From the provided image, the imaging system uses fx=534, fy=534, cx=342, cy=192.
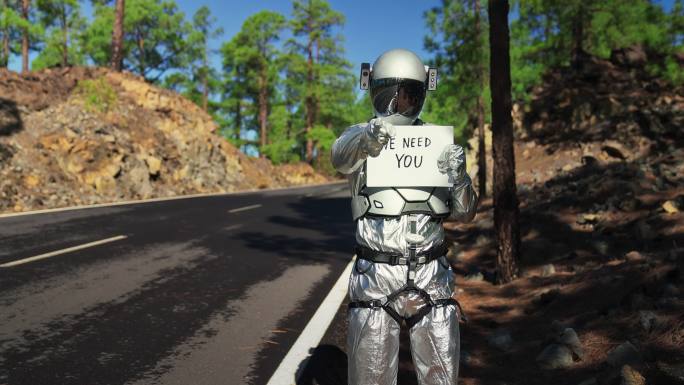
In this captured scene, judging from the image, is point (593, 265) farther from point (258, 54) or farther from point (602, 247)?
point (258, 54)

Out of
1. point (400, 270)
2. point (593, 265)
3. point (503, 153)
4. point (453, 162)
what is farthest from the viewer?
point (503, 153)

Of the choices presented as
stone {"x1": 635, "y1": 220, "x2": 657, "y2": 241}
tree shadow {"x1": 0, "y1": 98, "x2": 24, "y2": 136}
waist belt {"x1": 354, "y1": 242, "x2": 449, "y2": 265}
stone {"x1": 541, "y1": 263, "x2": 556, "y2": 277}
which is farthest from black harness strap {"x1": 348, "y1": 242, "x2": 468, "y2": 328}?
tree shadow {"x1": 0, "y1": 98, "x2": 24, "y2": 136}

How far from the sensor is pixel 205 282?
7.10 meters

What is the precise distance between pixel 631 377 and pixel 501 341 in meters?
1.61

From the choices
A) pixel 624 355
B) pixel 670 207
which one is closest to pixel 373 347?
pixel 624 355

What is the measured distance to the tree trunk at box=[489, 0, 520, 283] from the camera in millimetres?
7460

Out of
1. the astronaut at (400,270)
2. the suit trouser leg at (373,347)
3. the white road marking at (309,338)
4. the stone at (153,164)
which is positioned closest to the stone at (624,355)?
the astronaut at (400,270)

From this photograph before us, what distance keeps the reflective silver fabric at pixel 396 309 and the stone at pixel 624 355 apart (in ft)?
5.59

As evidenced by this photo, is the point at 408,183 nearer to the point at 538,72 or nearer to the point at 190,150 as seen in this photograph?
the point at 538,72

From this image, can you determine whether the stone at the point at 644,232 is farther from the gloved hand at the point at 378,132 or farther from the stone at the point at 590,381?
the gloved hand at the point at 378,132

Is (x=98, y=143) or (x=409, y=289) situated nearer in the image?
(x=409, y=289)

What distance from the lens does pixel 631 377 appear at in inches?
135

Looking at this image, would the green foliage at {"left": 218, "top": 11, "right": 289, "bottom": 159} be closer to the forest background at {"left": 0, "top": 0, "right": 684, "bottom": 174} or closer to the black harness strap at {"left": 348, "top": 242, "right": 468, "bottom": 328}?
the forest background at {"left": 0, "top": 0, "right": 684, "bottom": 174}

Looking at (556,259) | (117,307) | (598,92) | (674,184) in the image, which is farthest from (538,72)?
(117,307)
